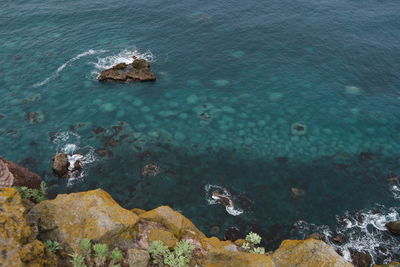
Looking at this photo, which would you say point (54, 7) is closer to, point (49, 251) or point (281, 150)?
point (281, 150)

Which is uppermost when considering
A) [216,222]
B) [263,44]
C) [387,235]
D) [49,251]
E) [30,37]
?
[49,251]

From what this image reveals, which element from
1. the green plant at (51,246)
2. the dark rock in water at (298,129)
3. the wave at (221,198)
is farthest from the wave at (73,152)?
the dark rock in water at (298,129)

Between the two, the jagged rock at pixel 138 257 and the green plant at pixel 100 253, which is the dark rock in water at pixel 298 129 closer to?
the jagged rock at pixel 138 257

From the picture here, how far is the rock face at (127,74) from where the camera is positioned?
233 ft

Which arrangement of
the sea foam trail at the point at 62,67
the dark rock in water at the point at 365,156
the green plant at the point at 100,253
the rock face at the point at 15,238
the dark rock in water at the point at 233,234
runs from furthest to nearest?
the sea foam trail at the point at 62,67
the dark rock in water at the point at 365,156
the dark rock in water at the point at 233,234
the green plant at the point at 100,253
the rock face at the point at 15,238

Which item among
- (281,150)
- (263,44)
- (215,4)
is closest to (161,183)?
(281,150)

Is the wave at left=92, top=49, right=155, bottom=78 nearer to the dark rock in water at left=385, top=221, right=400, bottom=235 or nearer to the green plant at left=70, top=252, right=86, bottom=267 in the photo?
the green plant at left=70, top=252, right=86, bottom=267

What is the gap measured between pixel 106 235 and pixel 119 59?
202 ft

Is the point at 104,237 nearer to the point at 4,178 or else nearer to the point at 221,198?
the point at 4,178

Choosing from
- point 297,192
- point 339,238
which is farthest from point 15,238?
point 297,192

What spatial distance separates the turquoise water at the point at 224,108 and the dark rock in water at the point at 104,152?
856 millimetres

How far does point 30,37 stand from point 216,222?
248 ft

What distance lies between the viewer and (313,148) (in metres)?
56.6

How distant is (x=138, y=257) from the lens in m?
22.5
